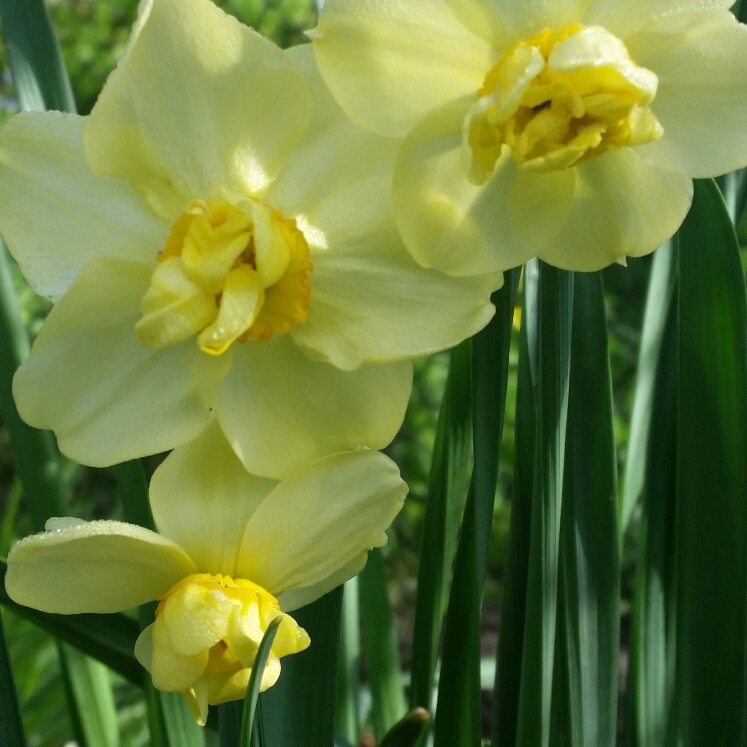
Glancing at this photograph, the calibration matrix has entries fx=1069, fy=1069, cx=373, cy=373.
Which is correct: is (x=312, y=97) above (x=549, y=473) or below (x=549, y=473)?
above

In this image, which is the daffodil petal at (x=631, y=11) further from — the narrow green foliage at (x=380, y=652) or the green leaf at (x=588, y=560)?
the narrow green foliage at (x=380, y=652)

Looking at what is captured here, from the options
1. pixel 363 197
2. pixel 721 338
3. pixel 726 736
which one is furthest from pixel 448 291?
pixel 726 736

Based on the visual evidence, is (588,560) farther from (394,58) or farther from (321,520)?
(394,58)

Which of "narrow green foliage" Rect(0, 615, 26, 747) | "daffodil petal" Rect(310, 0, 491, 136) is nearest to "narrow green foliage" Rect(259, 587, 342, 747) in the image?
"narrow green foliage" Rect(0, 615, 26, 747)

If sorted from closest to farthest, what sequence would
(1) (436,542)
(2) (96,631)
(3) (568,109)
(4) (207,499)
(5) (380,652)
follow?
(3) (568,109), (4) (207,499), (2) (96,631), (1) (436,542), (5) (380,652)

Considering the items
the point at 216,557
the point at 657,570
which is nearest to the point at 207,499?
the point at 216,557

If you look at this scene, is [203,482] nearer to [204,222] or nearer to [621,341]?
[204,222]
